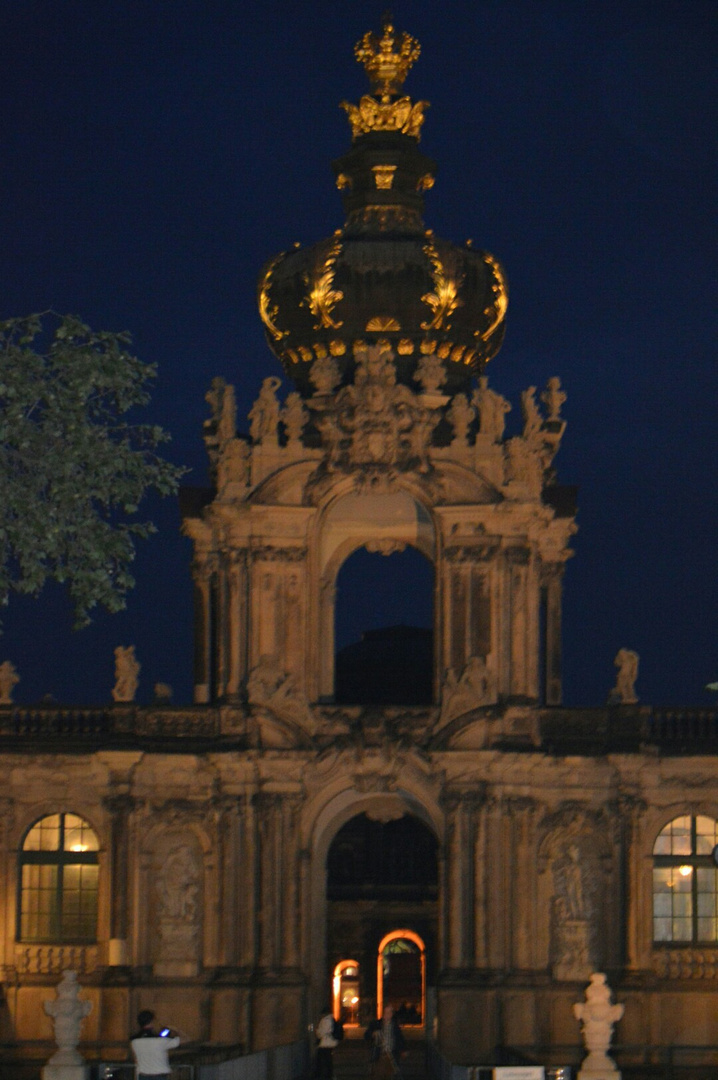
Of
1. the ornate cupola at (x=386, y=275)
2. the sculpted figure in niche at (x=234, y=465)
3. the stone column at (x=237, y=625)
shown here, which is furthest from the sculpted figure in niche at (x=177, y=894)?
the ornate cupola at (x=386, y=275)

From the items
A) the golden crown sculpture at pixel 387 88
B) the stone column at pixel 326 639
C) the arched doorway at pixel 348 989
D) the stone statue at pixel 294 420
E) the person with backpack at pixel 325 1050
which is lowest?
the person with backpack at pixel 325 1050

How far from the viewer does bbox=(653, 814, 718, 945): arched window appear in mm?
51969

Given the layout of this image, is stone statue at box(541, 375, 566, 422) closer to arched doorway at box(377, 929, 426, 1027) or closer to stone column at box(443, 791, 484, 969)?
stone column at box(443, 791, 484, 969)

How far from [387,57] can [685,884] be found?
646 inches

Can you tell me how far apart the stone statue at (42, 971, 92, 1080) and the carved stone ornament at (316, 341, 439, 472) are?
997cm

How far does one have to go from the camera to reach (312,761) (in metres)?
51.7

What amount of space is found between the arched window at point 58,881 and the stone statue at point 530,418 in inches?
398

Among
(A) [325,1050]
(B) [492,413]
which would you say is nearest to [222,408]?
(B) [492,413]

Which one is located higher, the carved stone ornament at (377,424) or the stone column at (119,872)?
the carved stone ornament at (377,424)

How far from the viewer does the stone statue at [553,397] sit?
177 feet

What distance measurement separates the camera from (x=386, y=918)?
6769cm

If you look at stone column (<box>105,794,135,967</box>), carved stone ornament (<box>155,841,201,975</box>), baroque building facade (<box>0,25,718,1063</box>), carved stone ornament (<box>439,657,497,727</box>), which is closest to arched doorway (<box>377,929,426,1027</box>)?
baroque building facade (<box>0,25,718,1063</box>)

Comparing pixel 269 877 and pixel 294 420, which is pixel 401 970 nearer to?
pixel 269 877

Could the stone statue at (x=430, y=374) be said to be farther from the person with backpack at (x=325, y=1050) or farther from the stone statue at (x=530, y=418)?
the person with backpack at (x=325, y=1050)
